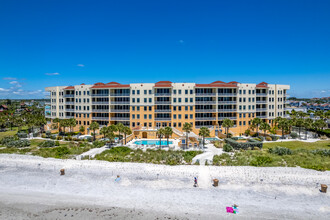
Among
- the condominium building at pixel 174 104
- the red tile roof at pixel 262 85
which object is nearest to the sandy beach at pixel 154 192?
the condominium building at pixel 174 104

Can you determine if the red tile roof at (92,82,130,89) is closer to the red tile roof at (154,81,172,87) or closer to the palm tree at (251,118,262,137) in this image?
the red tile roof at (154,81,172,87)

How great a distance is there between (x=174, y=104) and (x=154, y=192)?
113ft

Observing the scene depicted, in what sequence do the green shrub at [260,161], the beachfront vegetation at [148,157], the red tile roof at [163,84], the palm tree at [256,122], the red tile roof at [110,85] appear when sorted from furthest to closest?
the red tile roof at [110,85] → the red tile roof at [163,84] → the palm tree at [256,122] → the beachfront vegetation at [148,157] → the green shrub at [260,161]

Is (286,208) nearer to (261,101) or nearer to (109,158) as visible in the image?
(109,158)

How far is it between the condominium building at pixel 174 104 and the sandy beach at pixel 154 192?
2568 centimetres

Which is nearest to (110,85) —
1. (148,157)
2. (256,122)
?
(148,157)

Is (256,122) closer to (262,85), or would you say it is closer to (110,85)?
(262,85)

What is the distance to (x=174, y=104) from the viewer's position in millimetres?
53125

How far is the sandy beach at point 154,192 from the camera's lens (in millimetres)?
17375

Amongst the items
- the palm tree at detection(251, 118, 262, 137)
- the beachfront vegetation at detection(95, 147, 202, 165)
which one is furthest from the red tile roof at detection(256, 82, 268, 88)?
the beachfront vegetation at detection(95, 147, 202, 165)

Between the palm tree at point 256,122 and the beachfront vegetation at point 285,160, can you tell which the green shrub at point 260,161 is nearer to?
the beachfront vegetation at point 285,160

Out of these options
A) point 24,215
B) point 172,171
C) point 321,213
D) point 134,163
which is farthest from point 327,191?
point 24,215

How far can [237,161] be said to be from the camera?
29484 millimetres

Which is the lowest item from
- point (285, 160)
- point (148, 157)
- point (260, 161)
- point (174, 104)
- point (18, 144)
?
point (148, 157)
